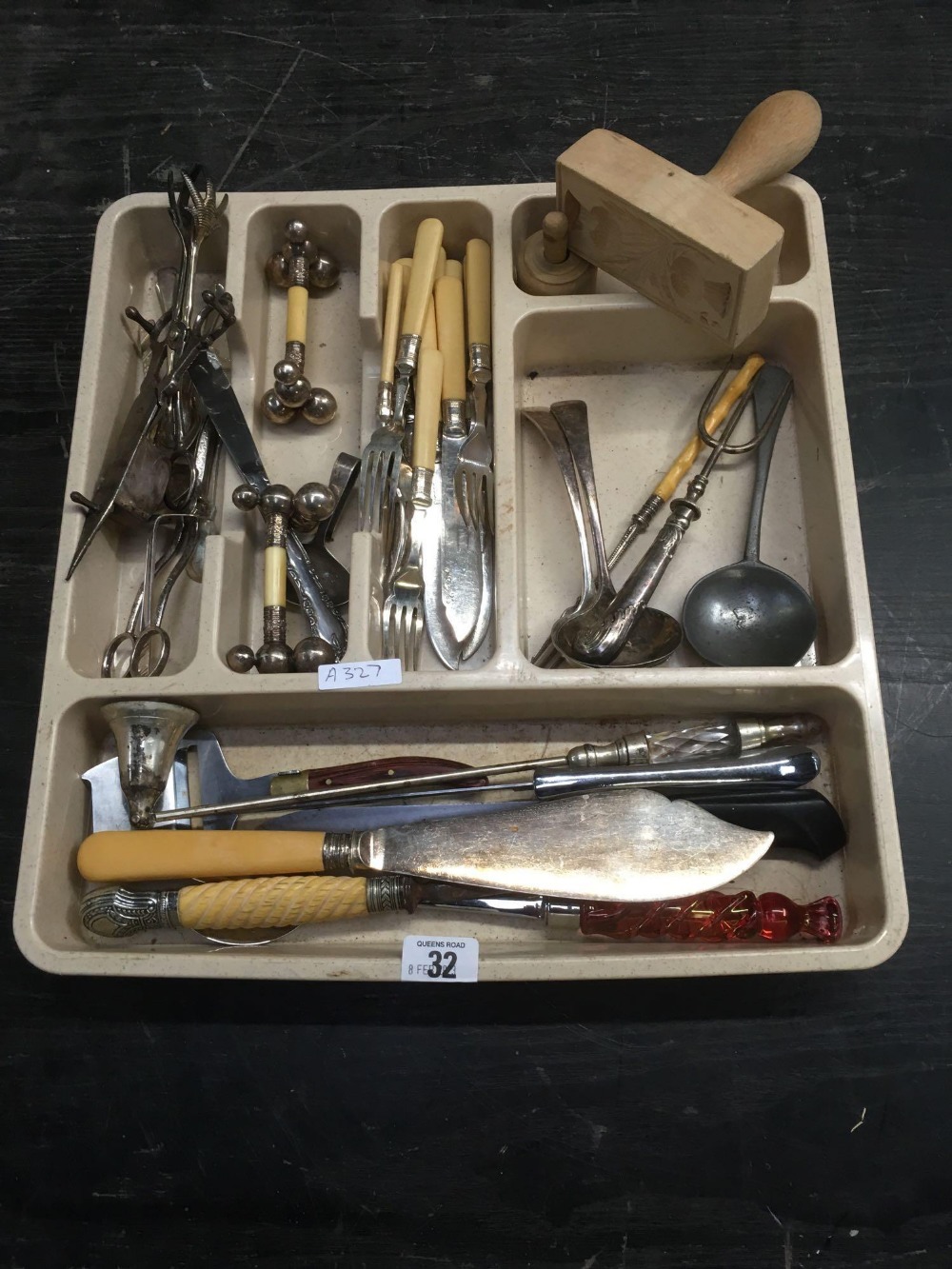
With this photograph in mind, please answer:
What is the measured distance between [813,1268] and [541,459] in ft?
2.54

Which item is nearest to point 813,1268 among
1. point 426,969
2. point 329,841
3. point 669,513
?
point 426,969

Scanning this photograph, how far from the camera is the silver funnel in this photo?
0.80m

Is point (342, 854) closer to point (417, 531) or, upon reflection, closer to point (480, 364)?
point (417, 531)

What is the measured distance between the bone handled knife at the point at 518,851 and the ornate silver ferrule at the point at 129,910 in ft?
0.05

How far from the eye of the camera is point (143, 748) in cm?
81

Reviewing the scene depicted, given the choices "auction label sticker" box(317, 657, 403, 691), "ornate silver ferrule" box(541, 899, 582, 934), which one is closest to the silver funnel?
"auction label sticker" box(317, 657, 403, 691)

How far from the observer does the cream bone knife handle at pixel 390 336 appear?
917mm

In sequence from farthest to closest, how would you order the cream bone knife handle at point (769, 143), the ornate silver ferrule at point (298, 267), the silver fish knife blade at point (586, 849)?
the ornate silver ferrule at point (298, 267)
the cream bone knife handle at point (769, 143)
the silver fish knife blade at point (586, 849)

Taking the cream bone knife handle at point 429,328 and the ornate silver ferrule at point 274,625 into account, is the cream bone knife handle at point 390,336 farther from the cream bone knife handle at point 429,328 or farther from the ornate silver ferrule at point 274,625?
the ornate silver ferrule at point 274,625

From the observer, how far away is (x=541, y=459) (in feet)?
3.17

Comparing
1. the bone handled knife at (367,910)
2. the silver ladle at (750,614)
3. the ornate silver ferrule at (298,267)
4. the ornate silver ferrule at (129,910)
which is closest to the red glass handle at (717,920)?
the bone handled knife at (367,910)

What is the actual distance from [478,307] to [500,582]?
315 millimetres

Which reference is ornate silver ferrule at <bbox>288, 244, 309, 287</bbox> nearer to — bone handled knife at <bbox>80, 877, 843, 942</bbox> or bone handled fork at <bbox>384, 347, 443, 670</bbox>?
bone handled fork at <bbox>384, 347, 443, 670</bbox>

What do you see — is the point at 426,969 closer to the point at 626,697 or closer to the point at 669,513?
the point at 626,697
